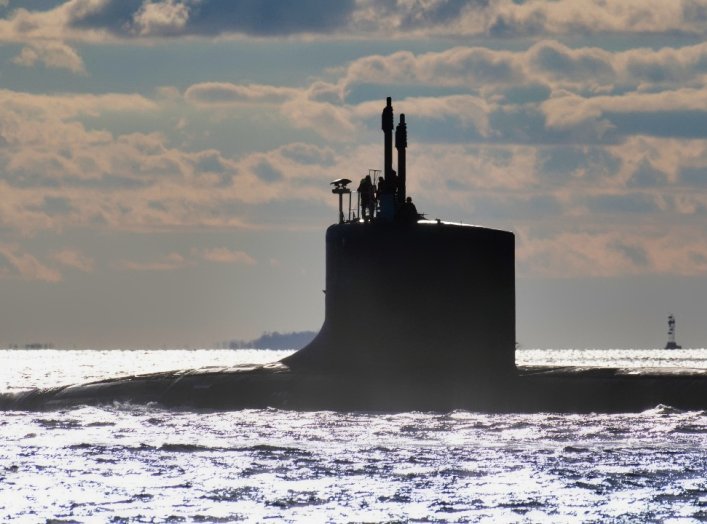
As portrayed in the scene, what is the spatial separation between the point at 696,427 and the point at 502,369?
14.1 feet

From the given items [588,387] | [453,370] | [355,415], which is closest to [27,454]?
[355,415]

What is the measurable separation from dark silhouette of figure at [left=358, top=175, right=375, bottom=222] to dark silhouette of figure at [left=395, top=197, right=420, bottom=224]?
562mm

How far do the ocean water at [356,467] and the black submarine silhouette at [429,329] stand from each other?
19.6 inches

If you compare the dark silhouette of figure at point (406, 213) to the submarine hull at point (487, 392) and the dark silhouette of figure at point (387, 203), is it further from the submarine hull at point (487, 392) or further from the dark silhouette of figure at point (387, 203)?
the submarine hull at point (487, 392)

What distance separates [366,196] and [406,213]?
0.92 m

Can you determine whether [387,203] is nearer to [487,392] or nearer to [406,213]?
[406,213]

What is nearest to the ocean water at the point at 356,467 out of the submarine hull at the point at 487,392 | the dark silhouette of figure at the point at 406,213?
the submarine hull at the point at 487,392

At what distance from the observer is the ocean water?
1714 centimetres

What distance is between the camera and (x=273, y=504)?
58.0 feet

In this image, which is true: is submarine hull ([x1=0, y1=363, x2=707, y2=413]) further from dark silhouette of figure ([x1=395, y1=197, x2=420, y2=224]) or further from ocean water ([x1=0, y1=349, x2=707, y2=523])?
dark silhouette of figure ([x1=395, y1=197, x2=420, y2=224])

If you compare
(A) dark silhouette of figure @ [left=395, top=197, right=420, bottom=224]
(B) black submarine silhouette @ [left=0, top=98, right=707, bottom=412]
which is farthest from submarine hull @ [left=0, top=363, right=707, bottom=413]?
(A) dark silhouette of figure @ [left=395, top=197, right=420, bottom=224]

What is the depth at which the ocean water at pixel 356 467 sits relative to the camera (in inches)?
675

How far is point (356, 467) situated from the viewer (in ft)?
68.8

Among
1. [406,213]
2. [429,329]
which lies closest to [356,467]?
[429,329]
